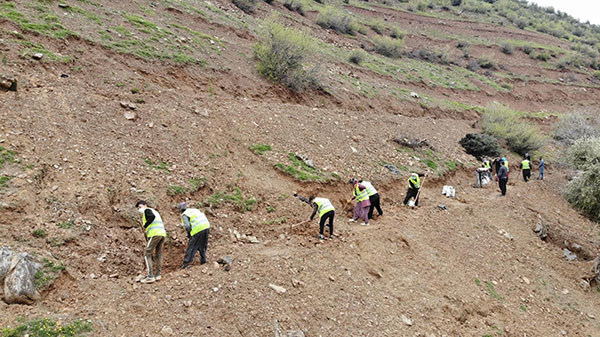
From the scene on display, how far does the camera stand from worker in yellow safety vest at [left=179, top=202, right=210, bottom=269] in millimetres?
7473

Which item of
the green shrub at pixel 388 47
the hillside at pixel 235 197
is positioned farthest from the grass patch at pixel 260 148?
the green shrub at pixel 388 47

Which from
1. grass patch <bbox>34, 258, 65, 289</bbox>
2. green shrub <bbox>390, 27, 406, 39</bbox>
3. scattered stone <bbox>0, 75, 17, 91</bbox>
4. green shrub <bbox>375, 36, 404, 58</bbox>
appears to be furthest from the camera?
green shrub <bbox>390, 27, 406, 39</bbox>

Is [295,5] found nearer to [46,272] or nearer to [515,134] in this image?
[515,134]

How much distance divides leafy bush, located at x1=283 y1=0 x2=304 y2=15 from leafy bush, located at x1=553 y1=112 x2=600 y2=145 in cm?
1987

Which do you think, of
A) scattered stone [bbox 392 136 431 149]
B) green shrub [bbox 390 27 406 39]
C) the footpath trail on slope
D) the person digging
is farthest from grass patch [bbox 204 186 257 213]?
green shrub [bbox 390 27 406 39]

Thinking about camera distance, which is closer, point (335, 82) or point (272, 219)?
point (272, 219)

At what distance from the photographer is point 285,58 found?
699 inches

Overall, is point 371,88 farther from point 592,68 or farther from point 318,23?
point 592,68

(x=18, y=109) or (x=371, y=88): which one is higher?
(x=371, y=88)

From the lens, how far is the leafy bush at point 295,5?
99.7ft

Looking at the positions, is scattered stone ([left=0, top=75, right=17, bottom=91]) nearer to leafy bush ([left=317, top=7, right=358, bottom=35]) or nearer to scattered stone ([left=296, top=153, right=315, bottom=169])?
scattered stone ([left=296, top=153, right=315, bottom=169])

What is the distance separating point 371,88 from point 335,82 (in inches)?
112

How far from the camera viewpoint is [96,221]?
24.8 feet

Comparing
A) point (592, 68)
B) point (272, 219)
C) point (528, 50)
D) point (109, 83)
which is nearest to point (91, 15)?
point (109, 83)
